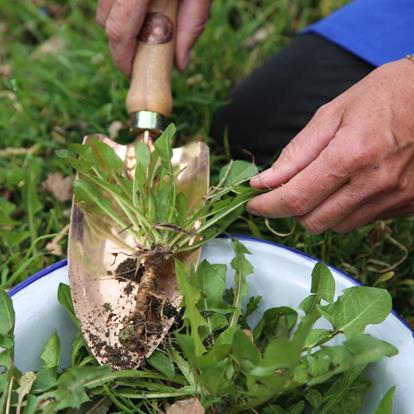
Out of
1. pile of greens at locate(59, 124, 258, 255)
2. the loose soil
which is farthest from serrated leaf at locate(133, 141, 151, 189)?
the loose soil

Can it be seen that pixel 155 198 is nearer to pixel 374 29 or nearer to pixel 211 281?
pixel 211 281

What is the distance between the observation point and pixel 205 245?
42.7 inches

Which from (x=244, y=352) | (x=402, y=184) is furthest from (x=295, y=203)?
(x=244, y=352)

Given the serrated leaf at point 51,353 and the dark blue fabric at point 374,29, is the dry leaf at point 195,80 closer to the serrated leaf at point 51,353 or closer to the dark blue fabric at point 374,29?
the dark blue fabric at point 374,29

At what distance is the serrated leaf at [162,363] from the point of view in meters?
0.95

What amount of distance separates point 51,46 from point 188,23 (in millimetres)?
790

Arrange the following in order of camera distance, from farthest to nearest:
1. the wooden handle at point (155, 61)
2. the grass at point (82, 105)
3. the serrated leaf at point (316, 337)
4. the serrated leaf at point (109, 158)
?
the grass at point (82, 105) → the wooden handle at point (155, 61) → the serrated leaf at point (109, 158) → the serrated leaf at point (316, 337)

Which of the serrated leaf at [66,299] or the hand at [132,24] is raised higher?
the hand at [132,24]

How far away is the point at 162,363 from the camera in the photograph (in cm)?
96

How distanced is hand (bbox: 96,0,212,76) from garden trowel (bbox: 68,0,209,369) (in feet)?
0.11

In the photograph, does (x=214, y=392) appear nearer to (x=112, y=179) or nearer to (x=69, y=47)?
(x=112, y=179)

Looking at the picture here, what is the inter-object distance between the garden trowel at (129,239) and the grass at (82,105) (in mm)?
125

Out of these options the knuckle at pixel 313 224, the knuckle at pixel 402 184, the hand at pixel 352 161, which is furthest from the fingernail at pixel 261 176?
the knuckle at pixel 402 184

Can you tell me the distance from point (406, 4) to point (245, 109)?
464 millimetres
